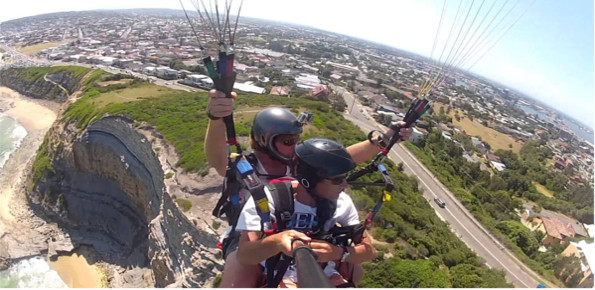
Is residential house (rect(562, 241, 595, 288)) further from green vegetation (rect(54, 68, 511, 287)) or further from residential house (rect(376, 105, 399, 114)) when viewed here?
residential house (rect(376, 105, 399, 114))

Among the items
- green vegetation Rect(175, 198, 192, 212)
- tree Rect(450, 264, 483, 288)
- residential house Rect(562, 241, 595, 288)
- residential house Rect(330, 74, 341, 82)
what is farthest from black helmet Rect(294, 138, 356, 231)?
residential house Rect(330, 74, 341, 82)

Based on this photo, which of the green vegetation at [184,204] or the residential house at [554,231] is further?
the residential house at [554,231]

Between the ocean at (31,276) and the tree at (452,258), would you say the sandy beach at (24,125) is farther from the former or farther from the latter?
the tree at (452,258)

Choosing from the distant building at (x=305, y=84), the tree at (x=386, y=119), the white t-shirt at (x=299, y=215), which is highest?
the white t-shirt at (x=299, y=215)

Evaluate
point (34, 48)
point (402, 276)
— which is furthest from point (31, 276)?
point (34, 48)

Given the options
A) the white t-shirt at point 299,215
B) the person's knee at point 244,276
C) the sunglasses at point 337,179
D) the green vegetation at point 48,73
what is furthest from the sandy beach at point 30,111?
the sunglasses at point 337,179

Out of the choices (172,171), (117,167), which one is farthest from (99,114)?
(172,171)
